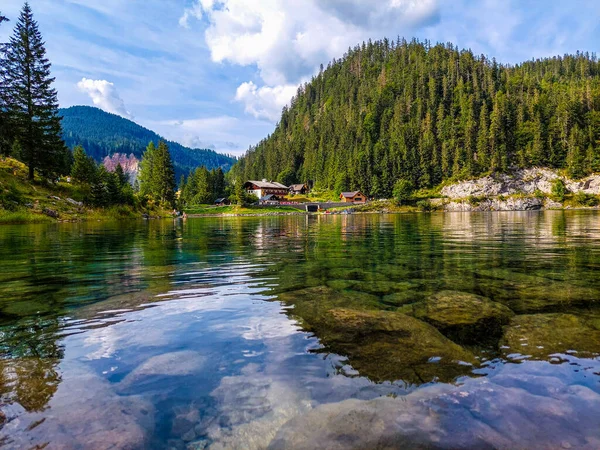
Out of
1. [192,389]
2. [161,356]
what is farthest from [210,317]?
[192,389]

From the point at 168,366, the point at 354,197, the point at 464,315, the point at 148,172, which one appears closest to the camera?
the point at 168,366

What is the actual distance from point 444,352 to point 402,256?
43.0 ft

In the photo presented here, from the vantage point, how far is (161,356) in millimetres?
6266

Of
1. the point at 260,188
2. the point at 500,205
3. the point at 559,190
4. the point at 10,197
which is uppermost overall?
the point at 260,188

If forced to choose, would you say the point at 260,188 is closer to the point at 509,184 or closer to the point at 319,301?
the point at 509,184

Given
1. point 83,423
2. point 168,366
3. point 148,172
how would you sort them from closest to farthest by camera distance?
point 83,423 → point 168,366 → point 148,172

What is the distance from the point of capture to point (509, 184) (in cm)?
15262

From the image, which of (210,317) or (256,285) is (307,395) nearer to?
(210,317)

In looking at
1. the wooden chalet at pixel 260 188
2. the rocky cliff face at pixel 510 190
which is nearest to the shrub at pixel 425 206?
the rocky cliff face at pixel 510 190

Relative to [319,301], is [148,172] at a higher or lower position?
higher

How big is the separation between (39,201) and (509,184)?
165058 mm

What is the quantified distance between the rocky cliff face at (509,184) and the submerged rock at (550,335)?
158 metres

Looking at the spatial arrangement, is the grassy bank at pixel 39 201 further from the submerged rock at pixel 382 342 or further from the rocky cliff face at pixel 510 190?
the rocky cliff face at pixel 510 190

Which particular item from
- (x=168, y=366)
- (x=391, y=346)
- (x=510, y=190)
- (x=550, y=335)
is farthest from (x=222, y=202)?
(x=550, y=335)
